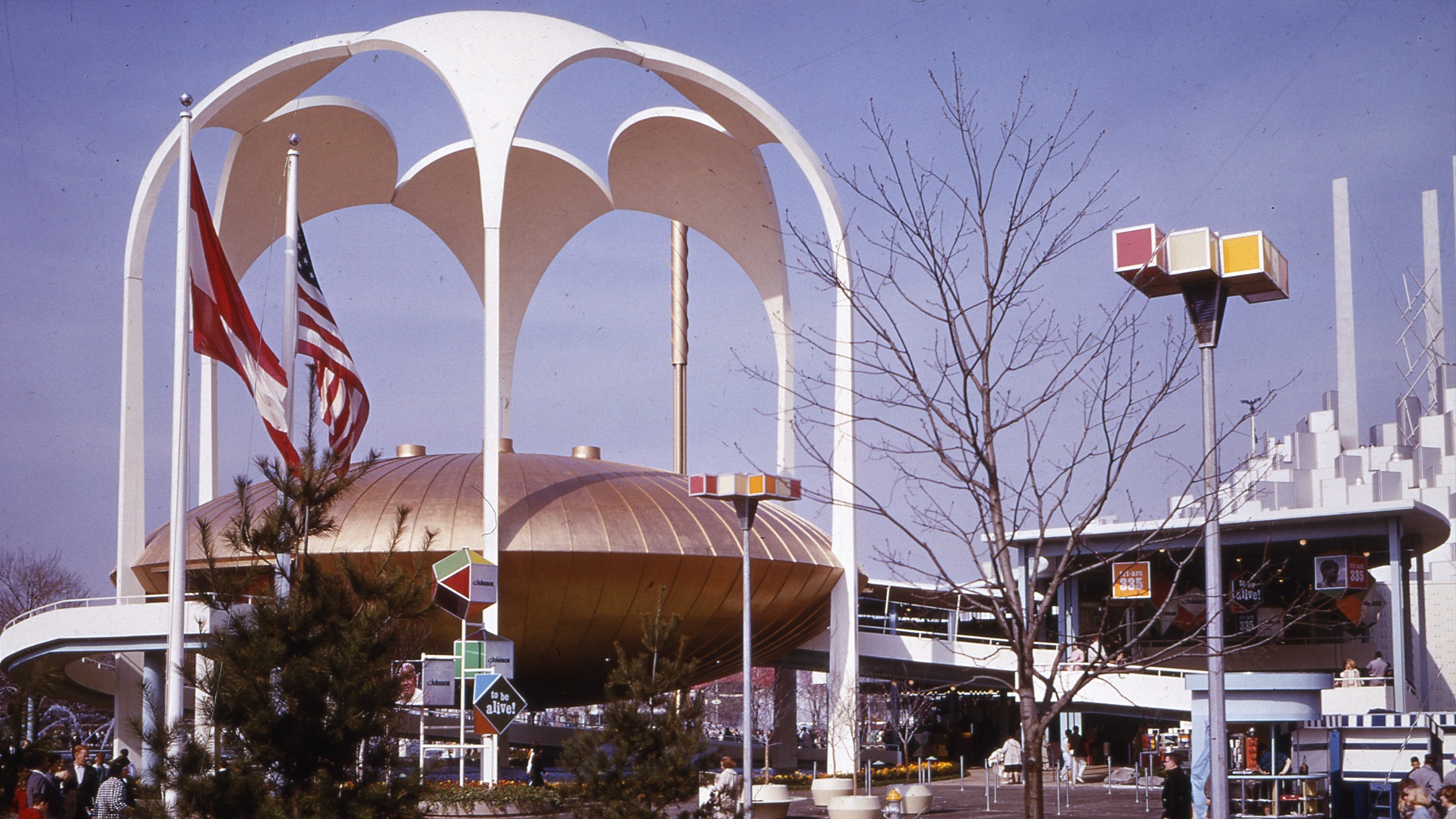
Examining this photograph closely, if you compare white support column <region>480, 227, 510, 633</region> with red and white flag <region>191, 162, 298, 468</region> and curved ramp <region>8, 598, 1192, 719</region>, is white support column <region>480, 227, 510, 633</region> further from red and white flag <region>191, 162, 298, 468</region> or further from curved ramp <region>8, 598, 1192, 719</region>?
red and white flag <region>191, 162, 298, 468</region>

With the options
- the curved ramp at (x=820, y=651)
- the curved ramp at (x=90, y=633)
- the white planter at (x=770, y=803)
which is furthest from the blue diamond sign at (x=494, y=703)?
the curved ramp at (x=90, y=633)

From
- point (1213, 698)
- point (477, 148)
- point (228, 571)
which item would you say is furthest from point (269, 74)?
point (1213, 698)

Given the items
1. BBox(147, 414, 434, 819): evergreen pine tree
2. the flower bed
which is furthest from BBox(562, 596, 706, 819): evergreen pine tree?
the flower bed

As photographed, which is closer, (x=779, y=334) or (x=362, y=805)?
(x=362, y=805)

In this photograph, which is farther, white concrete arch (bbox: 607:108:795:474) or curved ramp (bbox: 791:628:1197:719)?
curved ramp (bbox: 791:628:1197:719)

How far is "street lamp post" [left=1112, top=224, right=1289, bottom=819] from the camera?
10211 mm

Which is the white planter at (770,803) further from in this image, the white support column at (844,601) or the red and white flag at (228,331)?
the red and white flag at (228,331)

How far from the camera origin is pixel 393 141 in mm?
34844

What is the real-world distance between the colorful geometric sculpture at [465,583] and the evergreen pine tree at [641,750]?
978cm

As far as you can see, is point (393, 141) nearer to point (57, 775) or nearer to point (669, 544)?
point (669, 544)

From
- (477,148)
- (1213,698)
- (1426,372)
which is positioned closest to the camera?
(1213,698)

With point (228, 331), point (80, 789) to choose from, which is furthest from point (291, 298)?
point (80, 789)

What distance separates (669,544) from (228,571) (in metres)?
20.4

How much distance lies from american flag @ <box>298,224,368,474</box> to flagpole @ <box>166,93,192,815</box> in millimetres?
3555
